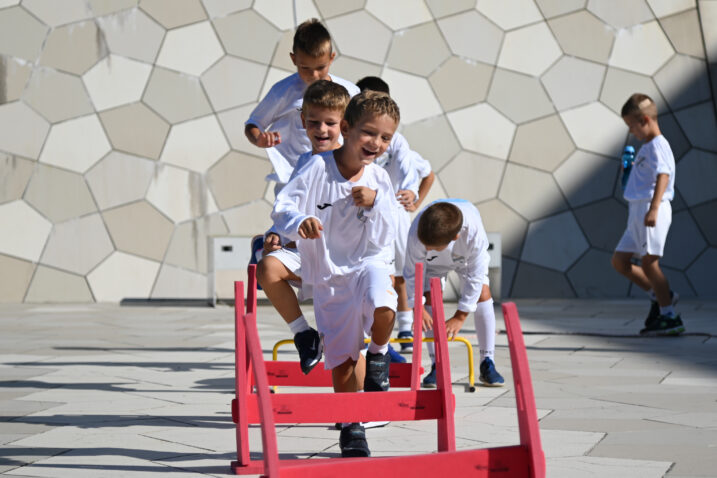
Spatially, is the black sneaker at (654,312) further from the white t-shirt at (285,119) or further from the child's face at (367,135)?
the child's face at (367,135)

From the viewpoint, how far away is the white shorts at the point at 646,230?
740 centimetres

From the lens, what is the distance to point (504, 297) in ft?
37.7

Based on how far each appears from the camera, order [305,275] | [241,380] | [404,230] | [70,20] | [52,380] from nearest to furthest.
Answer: [241,380]
[305,275]
[52,380]
[404,230]
[70,20]

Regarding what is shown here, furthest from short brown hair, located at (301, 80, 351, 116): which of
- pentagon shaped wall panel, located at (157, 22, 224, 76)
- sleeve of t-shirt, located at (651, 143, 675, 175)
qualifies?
pentagon shaped wall panel, located at (157, 22, 224, 76)

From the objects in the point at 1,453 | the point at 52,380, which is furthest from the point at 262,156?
the point at 1,453

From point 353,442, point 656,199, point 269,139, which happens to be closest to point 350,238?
point 353,442

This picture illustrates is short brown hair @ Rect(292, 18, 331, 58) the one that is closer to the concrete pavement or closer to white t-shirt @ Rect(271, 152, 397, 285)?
white t-shirt @ Rect(271, 152, 397, 285)

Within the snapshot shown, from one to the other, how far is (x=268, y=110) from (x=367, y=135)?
1636 millimetres

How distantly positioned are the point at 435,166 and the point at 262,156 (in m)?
1.99

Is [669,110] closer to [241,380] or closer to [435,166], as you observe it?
[435,166]

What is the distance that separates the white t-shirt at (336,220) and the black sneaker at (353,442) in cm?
61

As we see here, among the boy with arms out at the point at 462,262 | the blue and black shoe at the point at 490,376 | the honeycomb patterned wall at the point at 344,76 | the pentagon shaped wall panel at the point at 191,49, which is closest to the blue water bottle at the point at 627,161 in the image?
the boy with arms out at the point at 462,262

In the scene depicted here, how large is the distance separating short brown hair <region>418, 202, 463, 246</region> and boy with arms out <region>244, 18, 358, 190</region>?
0.77 metres

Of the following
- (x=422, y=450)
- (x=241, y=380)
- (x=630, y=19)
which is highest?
(x=630, y=19)
